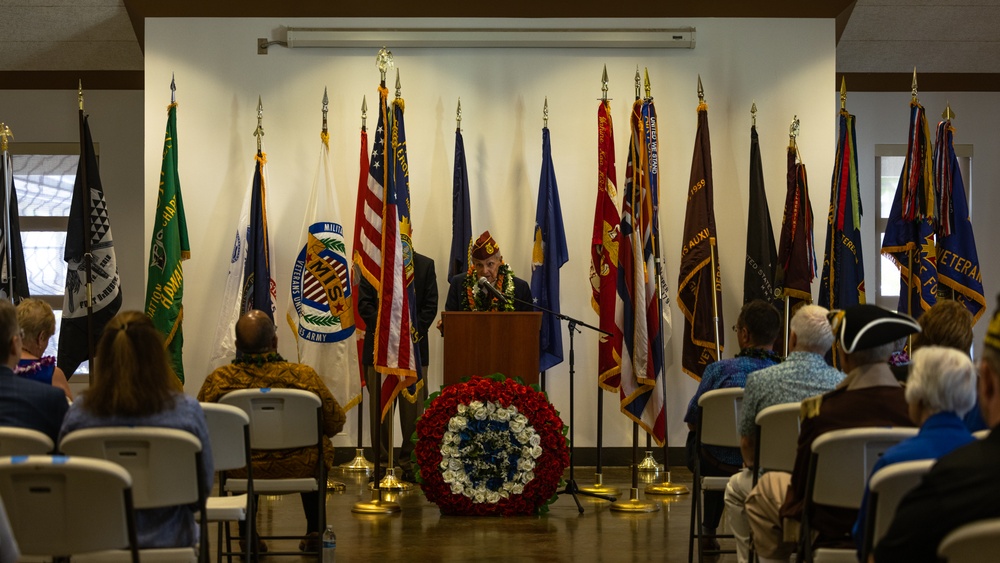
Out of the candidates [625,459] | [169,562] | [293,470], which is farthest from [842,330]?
[625,459]

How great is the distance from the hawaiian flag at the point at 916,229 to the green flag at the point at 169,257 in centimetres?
485

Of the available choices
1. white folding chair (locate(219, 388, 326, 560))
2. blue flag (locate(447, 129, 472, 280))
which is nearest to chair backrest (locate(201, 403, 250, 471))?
white folding chair (locate(219, 388, 326, 560))

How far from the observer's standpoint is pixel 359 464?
25.4 ft

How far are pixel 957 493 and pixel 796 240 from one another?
5.68m

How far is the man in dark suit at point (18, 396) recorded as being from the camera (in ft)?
10.8

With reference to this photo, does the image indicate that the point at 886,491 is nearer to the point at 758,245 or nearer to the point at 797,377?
the point at 797,377

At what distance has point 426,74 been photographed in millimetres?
8164

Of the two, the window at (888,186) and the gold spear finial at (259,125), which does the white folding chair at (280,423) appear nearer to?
the gold spear finial at (259,125)

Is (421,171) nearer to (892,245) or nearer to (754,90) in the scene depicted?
(754,90)

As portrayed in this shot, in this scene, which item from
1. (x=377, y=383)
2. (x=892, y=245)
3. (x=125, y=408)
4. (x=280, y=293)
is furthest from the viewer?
(x=280, y=293)

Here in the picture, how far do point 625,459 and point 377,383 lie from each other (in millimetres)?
2578

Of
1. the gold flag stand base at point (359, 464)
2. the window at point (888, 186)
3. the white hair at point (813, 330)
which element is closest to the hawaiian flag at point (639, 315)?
the gold flag stand base at point (359, 464)

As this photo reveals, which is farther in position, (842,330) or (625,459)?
(625,459)

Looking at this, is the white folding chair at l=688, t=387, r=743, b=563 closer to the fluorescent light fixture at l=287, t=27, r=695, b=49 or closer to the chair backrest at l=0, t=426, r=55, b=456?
the chair backrest at l=0, t=426, r=55, b=456
